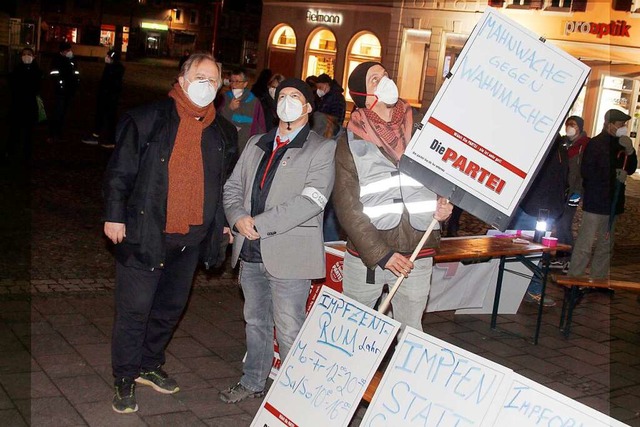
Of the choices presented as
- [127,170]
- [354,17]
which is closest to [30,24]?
[354,17]

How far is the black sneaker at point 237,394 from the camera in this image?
17.5 feet

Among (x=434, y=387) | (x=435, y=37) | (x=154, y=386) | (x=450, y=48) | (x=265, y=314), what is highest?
(x=435, y=37)

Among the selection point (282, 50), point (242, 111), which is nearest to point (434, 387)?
point (242, 111)

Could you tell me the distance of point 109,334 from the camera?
20.6 ft

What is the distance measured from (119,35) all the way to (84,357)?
75.3m

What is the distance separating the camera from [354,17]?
33.2 metres

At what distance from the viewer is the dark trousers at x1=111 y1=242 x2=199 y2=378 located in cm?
500

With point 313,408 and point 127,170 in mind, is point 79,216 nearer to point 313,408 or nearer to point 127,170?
point 127,170

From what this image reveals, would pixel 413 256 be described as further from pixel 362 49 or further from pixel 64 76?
pixel 362 49

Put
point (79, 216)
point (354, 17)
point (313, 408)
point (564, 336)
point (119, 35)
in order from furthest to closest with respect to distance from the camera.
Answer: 1. point (119, 35)
2. point (354, 17)
3. point (79, 216)
4. point (564, 336)
5. point (313, 408)

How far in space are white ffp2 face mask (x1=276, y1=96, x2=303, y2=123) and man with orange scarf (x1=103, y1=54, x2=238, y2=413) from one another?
1.32ft

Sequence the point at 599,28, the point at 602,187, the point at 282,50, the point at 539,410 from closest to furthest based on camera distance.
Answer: the point at 539,410 → the point at 602,187 → the point at 599,28 → the point at 282,50

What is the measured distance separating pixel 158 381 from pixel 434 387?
2216 mm

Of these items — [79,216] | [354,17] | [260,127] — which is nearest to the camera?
[260,127]
